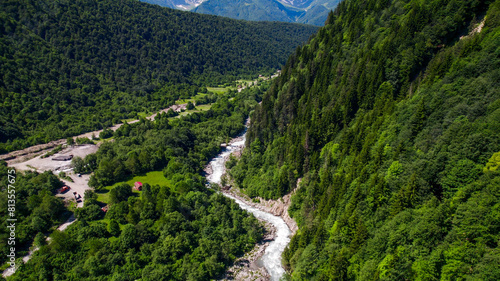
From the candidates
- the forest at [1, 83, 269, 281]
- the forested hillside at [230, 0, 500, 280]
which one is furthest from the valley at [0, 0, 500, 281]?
the forest at [1, 83, 269, 281]

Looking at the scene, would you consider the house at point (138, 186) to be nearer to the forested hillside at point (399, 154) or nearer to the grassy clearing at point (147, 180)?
the grassy clearing at point (147, 180)

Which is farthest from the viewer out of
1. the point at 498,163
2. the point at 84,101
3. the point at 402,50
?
the point at 84,101

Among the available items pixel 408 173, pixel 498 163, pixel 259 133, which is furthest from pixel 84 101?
pixel 498 163

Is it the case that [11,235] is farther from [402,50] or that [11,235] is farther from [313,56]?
[313,56]

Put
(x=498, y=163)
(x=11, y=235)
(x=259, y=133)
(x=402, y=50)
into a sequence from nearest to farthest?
(x=498, y=163)
(x=11, y=235)
(x=402, y=50)
(x=259, y=133)

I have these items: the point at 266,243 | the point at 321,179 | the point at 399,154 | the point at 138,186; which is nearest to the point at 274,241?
the point at 266,243

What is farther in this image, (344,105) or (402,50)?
(344,105)

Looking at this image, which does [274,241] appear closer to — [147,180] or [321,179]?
[321,179]
